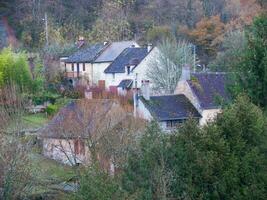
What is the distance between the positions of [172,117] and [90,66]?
18336 mm

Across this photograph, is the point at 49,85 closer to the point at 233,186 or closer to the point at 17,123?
the point at 17,123

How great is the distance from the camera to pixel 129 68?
148ft

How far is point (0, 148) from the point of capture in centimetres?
2320

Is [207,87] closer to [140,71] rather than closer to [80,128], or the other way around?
[80,128]

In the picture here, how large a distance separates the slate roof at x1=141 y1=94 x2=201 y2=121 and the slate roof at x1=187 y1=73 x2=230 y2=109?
2.30 feet

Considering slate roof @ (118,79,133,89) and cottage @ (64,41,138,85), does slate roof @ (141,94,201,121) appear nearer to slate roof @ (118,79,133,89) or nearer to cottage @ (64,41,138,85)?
slate roof @ (118,79,133,89)

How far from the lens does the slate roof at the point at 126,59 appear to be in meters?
44.7

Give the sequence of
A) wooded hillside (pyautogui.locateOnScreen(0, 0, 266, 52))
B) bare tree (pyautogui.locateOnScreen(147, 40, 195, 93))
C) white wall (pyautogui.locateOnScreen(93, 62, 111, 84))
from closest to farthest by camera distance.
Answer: bare tree (pyautogui.locateOnScreen(147, 40, 195, 93)) → white wall (pyautogui.locateOnScreen(93, 62, 111, 84)) → wooded hillside (pyautogui.locateOnScreen(0, 0, 266, 52))

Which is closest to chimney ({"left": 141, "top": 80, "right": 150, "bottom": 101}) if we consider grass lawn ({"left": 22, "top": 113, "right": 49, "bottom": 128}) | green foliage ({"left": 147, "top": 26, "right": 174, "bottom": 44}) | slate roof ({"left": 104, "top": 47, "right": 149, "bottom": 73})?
grass lawn ({"left": 22, "top": 113, "right": 49, "bottom": 128})

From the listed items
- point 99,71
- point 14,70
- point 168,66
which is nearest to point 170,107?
point 168,66

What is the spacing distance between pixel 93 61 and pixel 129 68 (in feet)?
13.6

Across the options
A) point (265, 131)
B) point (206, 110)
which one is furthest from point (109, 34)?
point (265, 131)

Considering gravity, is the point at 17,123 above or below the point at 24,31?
below

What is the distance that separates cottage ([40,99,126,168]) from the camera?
83.2ft
